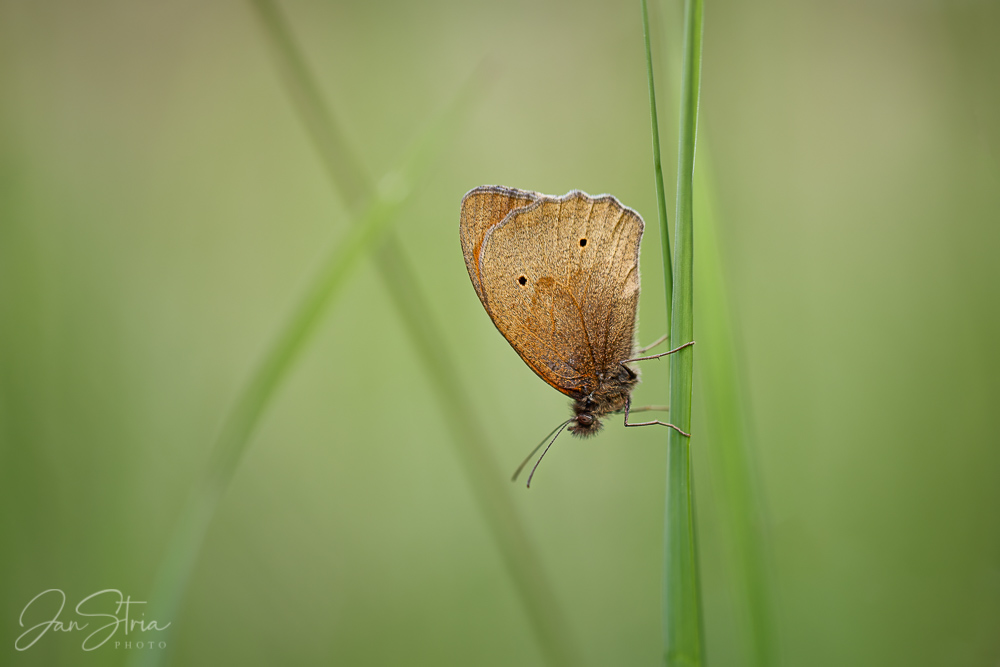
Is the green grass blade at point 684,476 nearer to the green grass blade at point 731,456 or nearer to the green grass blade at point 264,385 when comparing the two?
the green grass blade at point 731,456

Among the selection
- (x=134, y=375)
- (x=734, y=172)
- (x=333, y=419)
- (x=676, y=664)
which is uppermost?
(x=734, y=172)

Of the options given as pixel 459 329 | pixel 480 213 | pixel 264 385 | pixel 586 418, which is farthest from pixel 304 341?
pixel 459 329

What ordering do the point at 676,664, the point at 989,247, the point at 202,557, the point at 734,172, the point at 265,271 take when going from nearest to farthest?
1. the point at 676,664
2. the point at 989,247
3. the point at 202,557
4. the point at 734,172
5. the point at 265,271

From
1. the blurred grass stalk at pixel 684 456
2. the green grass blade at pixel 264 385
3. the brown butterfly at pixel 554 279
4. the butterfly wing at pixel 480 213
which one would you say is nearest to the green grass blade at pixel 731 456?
the blurred grass stalk at pixel 684 456

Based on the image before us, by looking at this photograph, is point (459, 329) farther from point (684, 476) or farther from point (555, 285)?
point (684, 476)

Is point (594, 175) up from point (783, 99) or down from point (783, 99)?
down

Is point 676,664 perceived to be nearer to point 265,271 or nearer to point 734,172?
point 734,172

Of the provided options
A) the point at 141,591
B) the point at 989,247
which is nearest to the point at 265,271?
the point at 141,591
